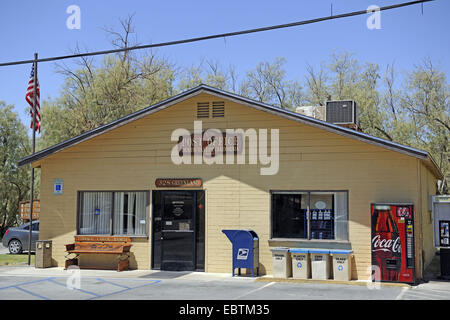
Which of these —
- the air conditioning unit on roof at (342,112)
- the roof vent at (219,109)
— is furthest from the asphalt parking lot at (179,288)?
the air conditioning unit on roof at (342,112)

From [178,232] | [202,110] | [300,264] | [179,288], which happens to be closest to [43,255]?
[178,232]

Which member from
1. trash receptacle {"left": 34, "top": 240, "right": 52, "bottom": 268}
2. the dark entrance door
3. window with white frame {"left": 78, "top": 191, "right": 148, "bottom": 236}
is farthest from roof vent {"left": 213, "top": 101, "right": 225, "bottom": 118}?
trash receptacle {"left": 34, "top": 240, "right": 52, "bottom": 268}

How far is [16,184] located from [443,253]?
29157 millimetres

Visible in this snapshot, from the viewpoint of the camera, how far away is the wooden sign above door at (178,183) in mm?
14656

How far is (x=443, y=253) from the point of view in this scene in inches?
520

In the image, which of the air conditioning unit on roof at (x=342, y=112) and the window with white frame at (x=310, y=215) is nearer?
the window with white frame at (x=310, y=215)

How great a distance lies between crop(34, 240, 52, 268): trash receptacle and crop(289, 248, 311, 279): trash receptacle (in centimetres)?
760

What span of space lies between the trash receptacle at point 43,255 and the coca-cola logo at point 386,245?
967cm

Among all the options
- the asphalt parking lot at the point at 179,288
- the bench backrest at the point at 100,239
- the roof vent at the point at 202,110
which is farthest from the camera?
the bench backrest at the point at 100,239

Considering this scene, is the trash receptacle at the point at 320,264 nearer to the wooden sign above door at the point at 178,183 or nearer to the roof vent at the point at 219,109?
the wooden sign above door at the point at 178,183

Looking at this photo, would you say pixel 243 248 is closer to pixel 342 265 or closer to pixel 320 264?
pixel 320 264

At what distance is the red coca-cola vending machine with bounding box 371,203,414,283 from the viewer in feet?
40.4

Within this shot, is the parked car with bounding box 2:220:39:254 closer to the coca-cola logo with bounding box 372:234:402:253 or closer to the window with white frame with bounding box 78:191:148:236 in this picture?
the window with white frame with bounding box 78:191:148:236
